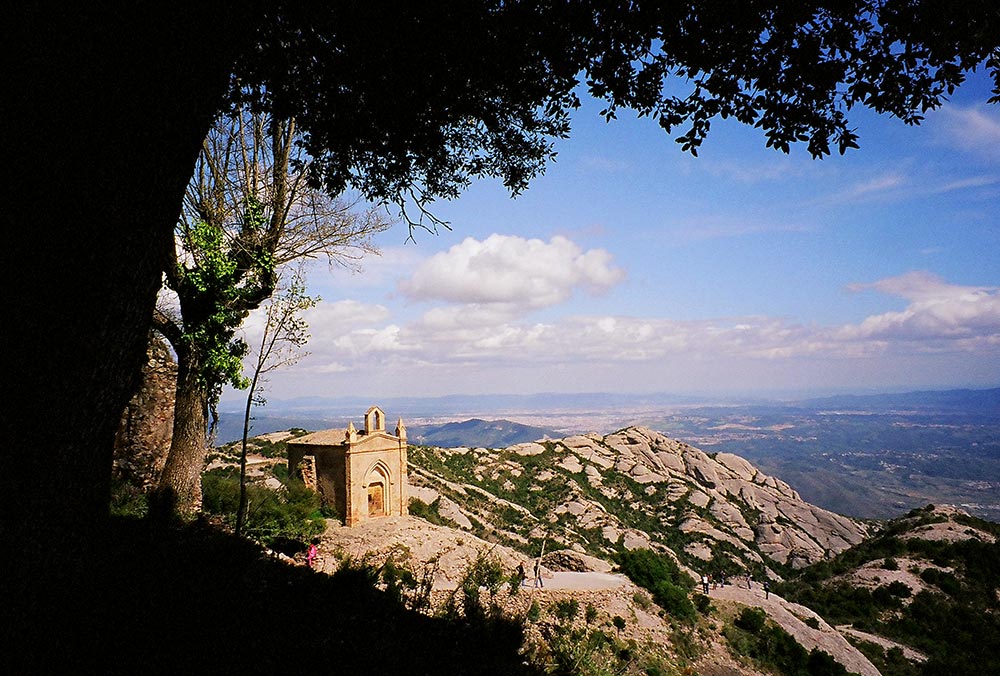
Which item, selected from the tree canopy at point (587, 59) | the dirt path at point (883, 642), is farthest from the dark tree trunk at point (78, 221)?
the dirt path at point (883, 642)

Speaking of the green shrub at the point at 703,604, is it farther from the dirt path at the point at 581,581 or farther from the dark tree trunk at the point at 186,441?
the dark tree trunk at the point at 186,441

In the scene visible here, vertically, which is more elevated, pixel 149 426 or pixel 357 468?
pixel 149 426

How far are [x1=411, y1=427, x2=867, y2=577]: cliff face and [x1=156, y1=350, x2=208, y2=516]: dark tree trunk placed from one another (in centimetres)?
2704

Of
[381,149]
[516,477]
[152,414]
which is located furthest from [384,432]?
[516,477]

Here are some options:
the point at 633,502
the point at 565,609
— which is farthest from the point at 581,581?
the point at 633,502

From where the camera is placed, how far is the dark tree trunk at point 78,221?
219cm

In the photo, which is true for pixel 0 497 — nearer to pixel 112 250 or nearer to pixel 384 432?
pixel 112 250

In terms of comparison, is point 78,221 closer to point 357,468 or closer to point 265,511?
point 265,511

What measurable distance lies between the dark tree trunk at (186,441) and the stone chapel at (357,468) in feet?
49.4

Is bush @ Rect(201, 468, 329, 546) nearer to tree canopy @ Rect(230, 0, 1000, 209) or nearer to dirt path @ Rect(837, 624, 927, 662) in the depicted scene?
tree canopy @ Rect(230, 0, 1000, 209)

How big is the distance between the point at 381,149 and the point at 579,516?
50217mm

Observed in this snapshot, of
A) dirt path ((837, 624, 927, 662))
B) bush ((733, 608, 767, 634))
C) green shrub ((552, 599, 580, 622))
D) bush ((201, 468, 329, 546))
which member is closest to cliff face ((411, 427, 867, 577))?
bush ((733, 608, 767, 634))

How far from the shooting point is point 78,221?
90.8 inches

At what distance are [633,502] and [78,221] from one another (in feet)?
220
